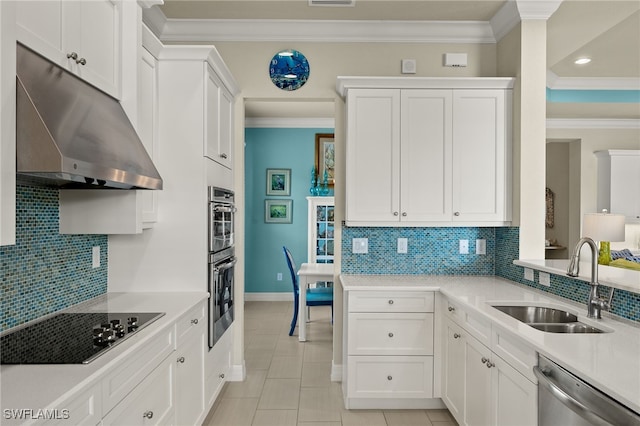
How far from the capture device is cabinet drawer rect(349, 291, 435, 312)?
3006mm

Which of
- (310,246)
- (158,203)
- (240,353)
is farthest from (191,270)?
(310,246)

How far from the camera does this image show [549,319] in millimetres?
2387

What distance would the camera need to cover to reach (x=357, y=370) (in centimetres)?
302

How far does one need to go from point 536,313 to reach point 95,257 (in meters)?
2.60

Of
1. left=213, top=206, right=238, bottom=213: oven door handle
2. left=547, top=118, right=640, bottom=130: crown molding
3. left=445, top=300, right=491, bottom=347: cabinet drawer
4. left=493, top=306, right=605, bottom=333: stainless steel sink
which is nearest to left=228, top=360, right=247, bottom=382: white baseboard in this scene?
left=213, top=206, right=238, bottom=213: oven door handle

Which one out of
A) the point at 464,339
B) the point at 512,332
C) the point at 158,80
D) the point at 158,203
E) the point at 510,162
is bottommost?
the point at 464,339

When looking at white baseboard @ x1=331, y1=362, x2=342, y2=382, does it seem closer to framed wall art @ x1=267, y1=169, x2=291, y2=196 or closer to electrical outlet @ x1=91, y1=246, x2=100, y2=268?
electrical outlet @ x1=91, y1=246, x2=100, y2=268

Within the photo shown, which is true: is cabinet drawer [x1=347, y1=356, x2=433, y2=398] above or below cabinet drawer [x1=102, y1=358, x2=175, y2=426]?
below

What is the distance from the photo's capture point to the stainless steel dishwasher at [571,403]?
1.30 meters

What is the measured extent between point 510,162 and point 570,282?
1110 millimetres

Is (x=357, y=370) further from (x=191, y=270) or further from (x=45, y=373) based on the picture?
(x=45, y=373)

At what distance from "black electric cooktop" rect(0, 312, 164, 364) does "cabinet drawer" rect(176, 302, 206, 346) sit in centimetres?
18

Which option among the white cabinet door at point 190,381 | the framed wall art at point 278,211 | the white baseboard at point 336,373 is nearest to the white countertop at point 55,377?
the white cabinet door at point 190,381

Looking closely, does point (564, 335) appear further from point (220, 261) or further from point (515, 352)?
point (220, 261)
